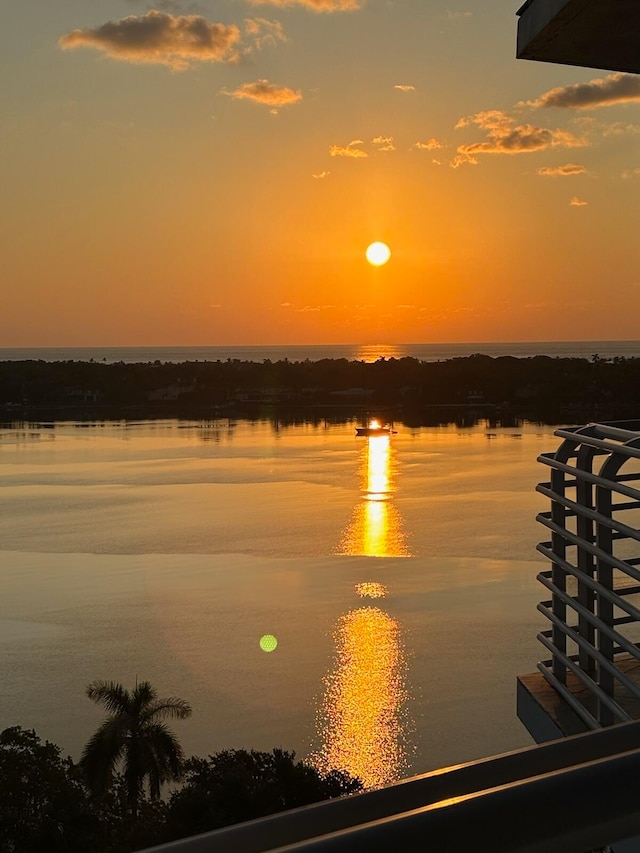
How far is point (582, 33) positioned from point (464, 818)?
6.89 feet

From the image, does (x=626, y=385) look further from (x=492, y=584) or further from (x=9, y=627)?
(x=9, y=627)

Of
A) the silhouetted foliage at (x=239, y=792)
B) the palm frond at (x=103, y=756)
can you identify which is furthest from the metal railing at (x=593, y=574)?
the palm frond at (x=103, y=756)

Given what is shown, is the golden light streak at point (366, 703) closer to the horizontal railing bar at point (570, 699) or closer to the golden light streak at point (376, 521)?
the golden light streak at point (376, 521)

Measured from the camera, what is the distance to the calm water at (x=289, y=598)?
71.9ft

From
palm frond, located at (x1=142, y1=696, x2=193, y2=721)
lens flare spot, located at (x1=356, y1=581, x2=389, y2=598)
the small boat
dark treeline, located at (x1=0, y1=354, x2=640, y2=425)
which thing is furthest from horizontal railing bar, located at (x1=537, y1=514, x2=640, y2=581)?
dark treeline, located at (x1=0, y1=354, x2=640, y2=425)

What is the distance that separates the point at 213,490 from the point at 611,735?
1898 inches

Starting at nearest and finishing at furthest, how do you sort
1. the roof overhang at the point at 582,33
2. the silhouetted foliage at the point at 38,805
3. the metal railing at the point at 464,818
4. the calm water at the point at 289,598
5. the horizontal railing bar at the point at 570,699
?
the metal railing at the point at 464,818, the horizontal railing bar at the point at 570,699, the roof overhang at the point at 582,33, the silhouetted foliage at the point at 38,805, the calm water at the point at 289,598

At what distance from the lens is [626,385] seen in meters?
60.5

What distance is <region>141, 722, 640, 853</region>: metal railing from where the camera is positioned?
43 cm

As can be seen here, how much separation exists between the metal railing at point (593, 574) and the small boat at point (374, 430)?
60162 mm

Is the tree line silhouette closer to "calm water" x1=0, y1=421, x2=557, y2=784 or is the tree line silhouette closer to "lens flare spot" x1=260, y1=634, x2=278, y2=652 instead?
"calm water" x1=0, y1=421, x2=557, y2=784

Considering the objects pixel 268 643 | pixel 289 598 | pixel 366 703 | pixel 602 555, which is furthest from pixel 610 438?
pixel 289 598

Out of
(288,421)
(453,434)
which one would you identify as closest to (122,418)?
(288,421)

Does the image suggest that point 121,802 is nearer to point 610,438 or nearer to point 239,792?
point 239,792
